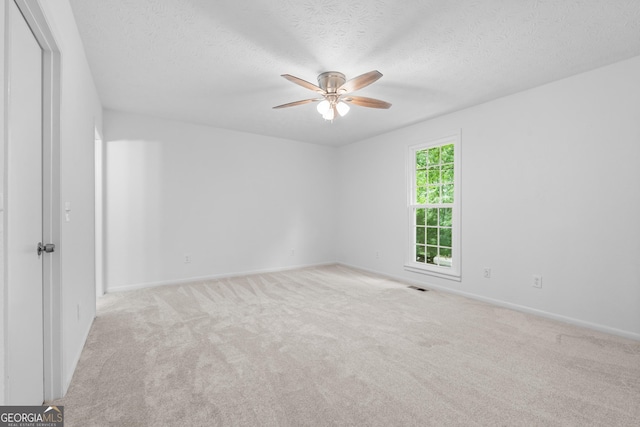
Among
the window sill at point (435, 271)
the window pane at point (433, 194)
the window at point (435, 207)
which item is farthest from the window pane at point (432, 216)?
the window sill at point (435, 271)

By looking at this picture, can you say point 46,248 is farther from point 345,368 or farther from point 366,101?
point 366,101

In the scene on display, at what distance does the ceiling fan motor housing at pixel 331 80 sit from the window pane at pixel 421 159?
217cm

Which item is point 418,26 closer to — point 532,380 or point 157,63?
point 157,63

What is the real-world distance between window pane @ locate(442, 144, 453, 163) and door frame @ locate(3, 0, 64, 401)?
13.8ft

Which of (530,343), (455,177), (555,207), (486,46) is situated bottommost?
(530,343)

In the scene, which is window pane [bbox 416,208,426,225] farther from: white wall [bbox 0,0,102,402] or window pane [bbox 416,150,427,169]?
white wall [bbox 0,0,102,402]

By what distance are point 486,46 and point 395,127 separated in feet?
7.78

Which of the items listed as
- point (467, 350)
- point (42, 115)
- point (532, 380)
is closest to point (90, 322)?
point (42, 115)

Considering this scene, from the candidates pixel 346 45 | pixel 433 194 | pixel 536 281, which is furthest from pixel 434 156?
pixel 346 45

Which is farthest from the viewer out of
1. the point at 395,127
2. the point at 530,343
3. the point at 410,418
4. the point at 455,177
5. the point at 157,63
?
the point at 395,127

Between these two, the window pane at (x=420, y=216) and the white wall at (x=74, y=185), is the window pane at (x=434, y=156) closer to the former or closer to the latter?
the window pane at (x=420, y=216)

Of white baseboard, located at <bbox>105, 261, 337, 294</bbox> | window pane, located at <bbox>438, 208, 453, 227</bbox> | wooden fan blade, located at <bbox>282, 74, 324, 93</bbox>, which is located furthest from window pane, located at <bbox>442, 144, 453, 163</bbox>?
white baseboard, located at <bbox>105, 261, 337, 294</bbox>

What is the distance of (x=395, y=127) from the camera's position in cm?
480

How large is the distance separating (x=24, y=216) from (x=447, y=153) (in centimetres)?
442
